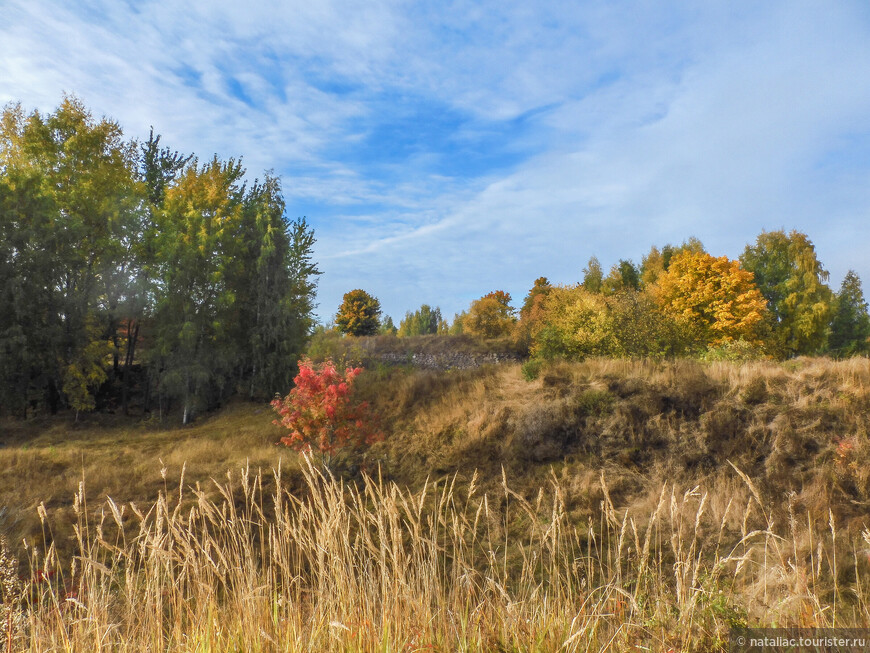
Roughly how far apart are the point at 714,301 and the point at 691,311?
3.82 feet

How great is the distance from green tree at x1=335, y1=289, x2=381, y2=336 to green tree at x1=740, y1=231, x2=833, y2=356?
3176cm

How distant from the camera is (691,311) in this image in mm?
26469

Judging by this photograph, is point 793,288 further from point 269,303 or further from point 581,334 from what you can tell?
point 269,303

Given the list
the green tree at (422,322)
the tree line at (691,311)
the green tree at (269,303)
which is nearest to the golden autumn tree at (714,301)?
the tree line at (691,311)

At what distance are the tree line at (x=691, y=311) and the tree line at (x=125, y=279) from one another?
12.3 meters

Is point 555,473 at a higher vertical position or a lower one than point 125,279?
lower

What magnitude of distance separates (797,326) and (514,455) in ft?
96.1

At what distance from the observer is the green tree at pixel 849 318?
3772 centimetres

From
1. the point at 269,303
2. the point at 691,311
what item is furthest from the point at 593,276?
the point at 269,303

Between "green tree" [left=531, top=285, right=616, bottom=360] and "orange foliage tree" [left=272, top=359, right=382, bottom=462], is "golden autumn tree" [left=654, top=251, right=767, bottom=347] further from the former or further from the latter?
"orange foliage tree" [left=272, top=359, right=382, bottom=462]

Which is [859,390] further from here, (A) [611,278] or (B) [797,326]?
(A) [611,278]

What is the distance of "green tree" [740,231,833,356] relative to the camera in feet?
104

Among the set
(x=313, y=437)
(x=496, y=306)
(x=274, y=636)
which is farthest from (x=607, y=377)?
(x=496, y=306)

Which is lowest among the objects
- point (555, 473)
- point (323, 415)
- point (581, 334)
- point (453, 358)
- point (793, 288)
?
point (555, 473)
